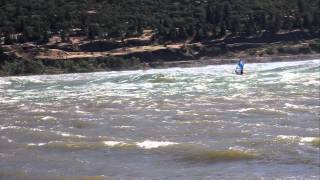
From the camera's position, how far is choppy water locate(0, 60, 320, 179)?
46.1 ft

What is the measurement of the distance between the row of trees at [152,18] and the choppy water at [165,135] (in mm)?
41488

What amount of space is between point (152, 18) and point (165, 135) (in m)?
61.3

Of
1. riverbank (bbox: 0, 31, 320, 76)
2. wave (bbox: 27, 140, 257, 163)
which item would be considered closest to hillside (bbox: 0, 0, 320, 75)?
riverbank (bbox: 0, 31, 320, 76)

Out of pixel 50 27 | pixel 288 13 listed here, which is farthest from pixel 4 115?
pixel 288 13

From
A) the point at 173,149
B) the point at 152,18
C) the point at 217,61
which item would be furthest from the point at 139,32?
the point at 173,149

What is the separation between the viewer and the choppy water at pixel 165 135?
1404 centimetres

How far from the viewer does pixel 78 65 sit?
63938 millimetres

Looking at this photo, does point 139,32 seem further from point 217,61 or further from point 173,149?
point 173,149

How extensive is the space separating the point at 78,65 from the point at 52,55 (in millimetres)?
3614

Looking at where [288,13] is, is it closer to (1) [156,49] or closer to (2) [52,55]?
(1) [156,49]

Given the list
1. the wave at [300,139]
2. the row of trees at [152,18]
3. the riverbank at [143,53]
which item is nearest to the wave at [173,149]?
the wave at [300,139]

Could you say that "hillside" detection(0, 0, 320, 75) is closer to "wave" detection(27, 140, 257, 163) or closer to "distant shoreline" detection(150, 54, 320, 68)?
"distant shoreline" detection(150, 54, 320, 68)

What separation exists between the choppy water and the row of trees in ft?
136

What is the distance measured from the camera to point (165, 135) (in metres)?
18.3
